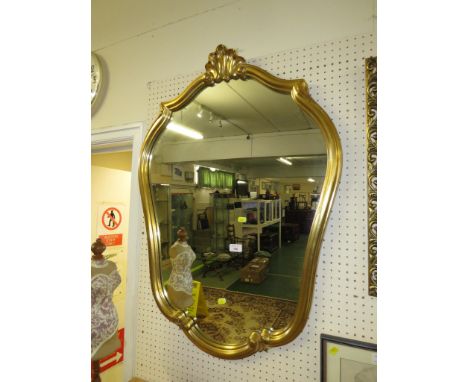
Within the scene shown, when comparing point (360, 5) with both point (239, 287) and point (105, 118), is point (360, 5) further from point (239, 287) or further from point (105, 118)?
point (105, 118)

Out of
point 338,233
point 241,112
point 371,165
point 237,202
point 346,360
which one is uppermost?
point 241,112

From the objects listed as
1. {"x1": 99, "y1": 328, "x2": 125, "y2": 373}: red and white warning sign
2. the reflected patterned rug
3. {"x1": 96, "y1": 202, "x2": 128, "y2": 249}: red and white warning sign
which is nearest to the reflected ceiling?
the reflected patterned rug

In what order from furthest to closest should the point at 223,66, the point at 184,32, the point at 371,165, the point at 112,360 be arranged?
the point at 112,360 → the point at 184,32 → the point at 223,66 → the point at 371,165

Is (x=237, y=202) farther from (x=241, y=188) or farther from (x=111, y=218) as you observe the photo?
(x=111, y=218)

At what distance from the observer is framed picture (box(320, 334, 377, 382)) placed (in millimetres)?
803

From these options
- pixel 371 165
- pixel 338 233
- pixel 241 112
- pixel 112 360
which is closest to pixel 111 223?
pixel 112 360

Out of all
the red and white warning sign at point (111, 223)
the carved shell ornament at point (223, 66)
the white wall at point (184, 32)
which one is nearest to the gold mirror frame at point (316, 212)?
the carved shell ornament at point (223, 66)

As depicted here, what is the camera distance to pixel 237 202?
1.06 metres

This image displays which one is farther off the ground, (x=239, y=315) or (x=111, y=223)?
(x=111, y=223)

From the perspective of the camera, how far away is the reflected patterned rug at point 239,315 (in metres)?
0.92

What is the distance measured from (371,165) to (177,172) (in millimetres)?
857

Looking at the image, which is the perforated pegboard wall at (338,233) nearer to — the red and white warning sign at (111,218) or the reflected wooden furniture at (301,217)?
the reflected wooden furniture at (301,217)

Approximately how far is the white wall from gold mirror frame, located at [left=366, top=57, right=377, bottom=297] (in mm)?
190
